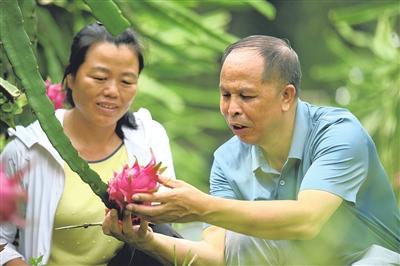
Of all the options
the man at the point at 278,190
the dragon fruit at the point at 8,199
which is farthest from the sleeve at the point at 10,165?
the dragon fruit at the point at 8,199

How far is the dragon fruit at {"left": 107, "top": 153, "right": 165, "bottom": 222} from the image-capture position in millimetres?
2369

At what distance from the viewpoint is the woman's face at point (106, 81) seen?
2879 mm

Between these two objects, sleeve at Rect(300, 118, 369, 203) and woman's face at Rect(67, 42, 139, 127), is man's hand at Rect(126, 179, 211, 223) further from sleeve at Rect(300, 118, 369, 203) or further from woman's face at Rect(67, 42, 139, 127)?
woman's face at Rect(67, 42, 139, 127)

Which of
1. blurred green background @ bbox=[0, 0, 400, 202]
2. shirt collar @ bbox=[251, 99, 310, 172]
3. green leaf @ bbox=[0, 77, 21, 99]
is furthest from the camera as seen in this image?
blurred green background @ bbox=[0, 0, 400, 202]

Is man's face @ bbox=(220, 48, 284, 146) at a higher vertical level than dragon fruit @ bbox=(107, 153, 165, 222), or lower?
higher

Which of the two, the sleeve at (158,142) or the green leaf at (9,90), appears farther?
the sleeve at (158,142)

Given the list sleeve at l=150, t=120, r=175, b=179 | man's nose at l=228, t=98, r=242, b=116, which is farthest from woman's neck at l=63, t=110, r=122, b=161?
man's nose at l=228, t=98, r=242, b=116

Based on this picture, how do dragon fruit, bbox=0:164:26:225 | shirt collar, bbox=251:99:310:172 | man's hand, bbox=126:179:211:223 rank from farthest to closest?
shirt collar, bbox=251:99:310:172 → man's hand, bbox=126:179:211:223 → dragon fruit, bbox=0:164:26:225

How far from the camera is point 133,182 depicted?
2385 millimetres

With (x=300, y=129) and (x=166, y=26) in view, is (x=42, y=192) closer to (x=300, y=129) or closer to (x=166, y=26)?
(x=300, y=129)

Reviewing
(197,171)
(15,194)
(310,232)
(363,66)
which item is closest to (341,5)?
(363,66)

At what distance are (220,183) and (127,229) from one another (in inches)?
13.7

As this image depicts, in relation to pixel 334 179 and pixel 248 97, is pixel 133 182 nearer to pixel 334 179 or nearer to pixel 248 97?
pixel 248 97

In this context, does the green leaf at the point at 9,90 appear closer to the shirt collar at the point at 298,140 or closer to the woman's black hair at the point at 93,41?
the woman's black hair at the point at 93,41
